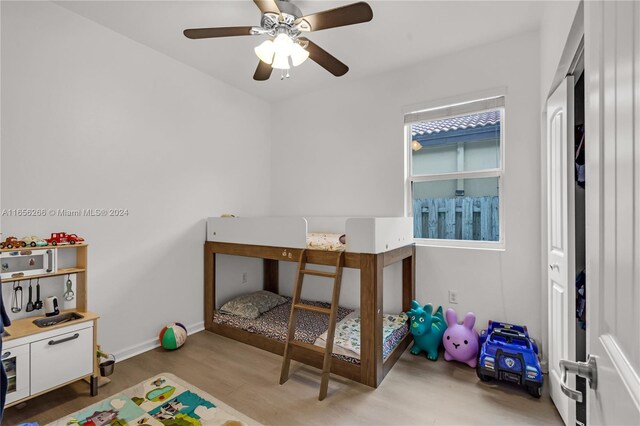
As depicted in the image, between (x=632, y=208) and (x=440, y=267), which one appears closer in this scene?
(x=632, y=208)

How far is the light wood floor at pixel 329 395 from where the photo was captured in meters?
1.87

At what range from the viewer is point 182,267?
3.08m

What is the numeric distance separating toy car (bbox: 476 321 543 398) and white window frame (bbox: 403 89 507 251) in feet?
2.53

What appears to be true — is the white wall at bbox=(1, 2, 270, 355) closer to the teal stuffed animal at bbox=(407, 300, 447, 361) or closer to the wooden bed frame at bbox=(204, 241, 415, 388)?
the wooden bed frame at bbox=(204, 241, 415, 388)

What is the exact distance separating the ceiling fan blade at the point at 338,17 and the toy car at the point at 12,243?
225 cm

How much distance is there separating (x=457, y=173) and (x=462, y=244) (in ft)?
2.24

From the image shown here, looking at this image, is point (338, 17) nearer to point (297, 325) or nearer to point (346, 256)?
point (346, 256)

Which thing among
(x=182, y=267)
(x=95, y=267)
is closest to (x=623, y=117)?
(x=95, y=267)

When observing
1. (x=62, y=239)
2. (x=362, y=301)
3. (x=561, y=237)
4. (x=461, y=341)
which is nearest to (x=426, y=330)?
(x=461, y=341)

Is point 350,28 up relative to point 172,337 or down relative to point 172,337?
up

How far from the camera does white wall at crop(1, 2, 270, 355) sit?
6.90 feet

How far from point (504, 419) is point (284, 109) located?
3750mm

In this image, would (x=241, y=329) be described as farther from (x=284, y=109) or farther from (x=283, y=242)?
(x=284, y=109)

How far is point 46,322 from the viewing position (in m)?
1.98
